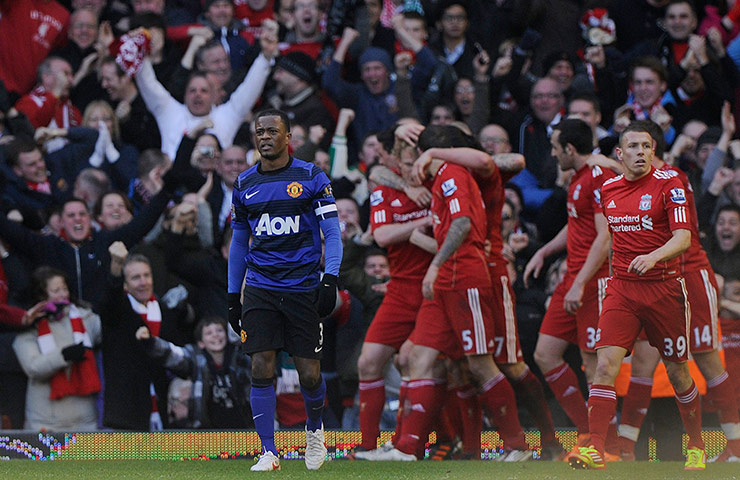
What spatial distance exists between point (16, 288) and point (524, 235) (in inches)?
188

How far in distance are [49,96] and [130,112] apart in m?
0.94

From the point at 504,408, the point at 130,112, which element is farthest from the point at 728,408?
→ the point at 130,112

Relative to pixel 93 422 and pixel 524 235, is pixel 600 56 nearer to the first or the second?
pixel 524 235

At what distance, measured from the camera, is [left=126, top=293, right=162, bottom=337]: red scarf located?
426 inches

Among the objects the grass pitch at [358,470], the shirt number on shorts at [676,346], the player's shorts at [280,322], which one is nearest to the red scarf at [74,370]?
the grass pitch at [358,470]

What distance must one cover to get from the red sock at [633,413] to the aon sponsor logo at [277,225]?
3065 millimetres

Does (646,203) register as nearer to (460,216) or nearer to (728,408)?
(460,216)

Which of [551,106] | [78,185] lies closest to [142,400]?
[78,185]

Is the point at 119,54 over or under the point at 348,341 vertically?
over

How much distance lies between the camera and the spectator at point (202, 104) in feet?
44.2

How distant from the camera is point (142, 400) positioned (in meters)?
10.7

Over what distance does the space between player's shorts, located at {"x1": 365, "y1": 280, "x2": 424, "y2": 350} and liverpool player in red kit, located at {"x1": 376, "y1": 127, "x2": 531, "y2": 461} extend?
0.27 metres

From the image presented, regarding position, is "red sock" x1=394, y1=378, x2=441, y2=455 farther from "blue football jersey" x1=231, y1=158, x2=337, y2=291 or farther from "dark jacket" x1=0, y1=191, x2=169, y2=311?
"dark jacket" x1=0, y1=191, x2=169, y2=311

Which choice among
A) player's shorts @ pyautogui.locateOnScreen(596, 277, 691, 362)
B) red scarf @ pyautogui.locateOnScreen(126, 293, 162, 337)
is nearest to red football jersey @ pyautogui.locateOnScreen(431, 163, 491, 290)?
player's shorts @ pyautogui.locateOnScreen(596, 277, 691, 362)
